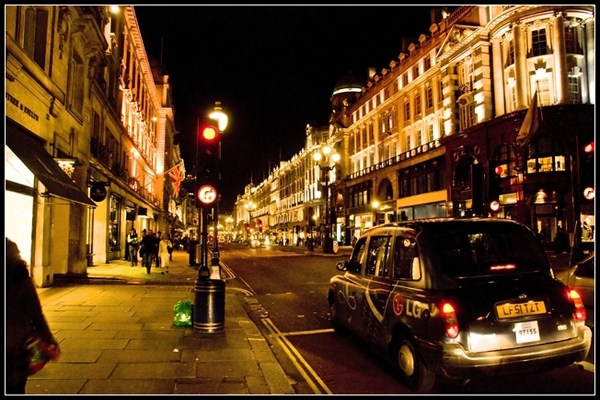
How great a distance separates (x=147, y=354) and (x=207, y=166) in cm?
347

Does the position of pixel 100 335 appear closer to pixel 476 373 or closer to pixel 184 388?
pixel 184 388

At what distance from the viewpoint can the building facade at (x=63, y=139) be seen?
1100cm

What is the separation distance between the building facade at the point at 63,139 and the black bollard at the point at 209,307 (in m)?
4.56

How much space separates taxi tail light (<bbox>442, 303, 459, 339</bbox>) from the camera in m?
4.45

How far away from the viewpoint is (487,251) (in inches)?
202

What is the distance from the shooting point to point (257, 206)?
13712cm

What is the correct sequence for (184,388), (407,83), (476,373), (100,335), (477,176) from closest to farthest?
1. (476,373)
2. (184,388)
3. (100,335)
4. (477,176)
5. (407,83)

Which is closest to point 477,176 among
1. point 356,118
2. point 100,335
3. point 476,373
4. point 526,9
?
point 476,373

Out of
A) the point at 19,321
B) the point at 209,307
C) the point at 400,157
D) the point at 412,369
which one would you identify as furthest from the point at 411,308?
the point at 400,157

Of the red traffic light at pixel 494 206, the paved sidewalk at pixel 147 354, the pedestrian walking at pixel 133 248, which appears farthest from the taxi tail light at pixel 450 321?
the pedestrian walking at pixel 133 248

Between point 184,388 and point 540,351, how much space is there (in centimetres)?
383

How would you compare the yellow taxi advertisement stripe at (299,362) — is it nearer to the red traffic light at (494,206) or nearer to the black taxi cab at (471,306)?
the black taxi cab at (471,306)

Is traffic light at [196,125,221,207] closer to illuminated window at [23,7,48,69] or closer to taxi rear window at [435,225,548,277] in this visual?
taxi rear window at [435,225,548,277]

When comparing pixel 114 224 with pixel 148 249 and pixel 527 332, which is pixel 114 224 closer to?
pixel 148 249
